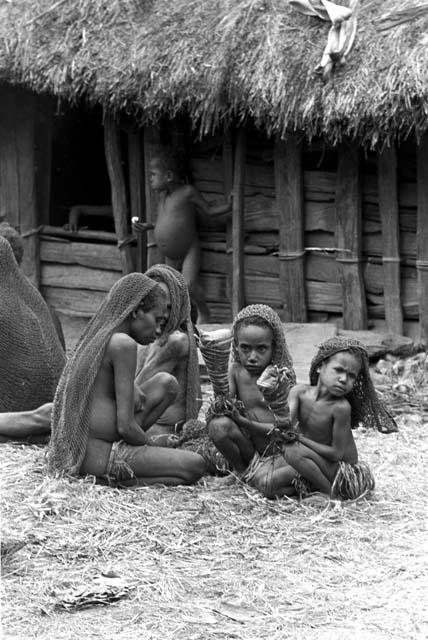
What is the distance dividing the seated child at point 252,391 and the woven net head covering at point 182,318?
0.39 m

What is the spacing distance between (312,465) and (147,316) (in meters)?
1.09

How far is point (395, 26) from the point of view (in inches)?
368

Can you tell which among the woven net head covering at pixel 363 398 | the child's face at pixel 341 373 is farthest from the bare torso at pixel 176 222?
the child's face at pixel 341 373

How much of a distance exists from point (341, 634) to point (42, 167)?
7.70m

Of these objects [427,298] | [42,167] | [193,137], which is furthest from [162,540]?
[42,167]

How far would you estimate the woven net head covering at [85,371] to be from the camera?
6195 mm

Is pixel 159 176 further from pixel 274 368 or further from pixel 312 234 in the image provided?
pixel 274 368

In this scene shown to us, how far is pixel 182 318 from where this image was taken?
6.88 metres

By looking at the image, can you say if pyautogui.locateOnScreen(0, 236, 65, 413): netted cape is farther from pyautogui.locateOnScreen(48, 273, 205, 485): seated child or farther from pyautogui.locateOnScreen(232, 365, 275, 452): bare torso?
pyautogui.locateOnScreen(232, 365, 275, 452): bare torso

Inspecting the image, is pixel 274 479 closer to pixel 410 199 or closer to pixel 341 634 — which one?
pixel 341 634

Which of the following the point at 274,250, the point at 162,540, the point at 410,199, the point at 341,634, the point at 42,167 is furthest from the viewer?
the point at 42,167

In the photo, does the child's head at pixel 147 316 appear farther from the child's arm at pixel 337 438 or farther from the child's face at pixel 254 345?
the child's arm at pixel 337 438

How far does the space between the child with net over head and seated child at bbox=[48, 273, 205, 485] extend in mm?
4321

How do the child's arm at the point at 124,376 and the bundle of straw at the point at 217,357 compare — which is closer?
the child's arm at the point at 124,376
